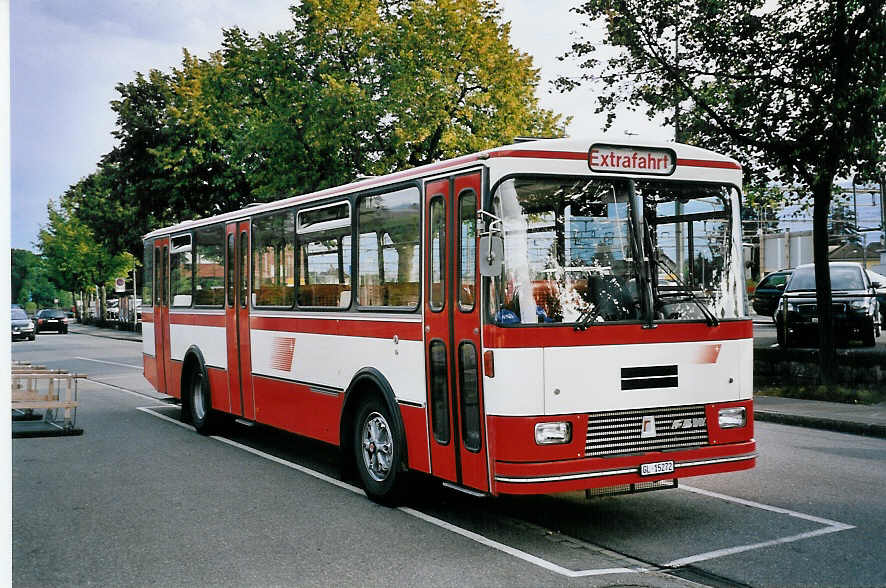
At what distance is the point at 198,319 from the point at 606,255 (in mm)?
7791

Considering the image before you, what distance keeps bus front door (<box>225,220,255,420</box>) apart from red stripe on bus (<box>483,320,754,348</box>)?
18.1ft

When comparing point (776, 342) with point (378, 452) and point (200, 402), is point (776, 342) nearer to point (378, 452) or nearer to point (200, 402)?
point (200, 402)

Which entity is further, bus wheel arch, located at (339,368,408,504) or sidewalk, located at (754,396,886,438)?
sidewalk, located at (754,396,886,438)

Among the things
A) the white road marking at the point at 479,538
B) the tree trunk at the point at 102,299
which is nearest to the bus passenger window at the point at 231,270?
the white road marking at the point at 479,538

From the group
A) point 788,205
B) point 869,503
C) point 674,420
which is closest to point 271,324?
point 674,420

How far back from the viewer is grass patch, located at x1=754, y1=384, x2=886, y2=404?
15.6 m

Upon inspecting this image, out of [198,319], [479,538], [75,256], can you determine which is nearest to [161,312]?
[198,319]

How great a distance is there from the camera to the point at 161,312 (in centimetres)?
1525

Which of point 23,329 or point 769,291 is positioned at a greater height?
point 769,291

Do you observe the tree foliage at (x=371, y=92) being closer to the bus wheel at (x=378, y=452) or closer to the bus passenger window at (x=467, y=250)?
the bus wheel at (x=378, y=452)

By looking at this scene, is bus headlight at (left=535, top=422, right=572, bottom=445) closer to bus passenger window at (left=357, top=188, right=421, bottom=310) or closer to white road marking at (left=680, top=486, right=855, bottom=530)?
bus passenger window at (left=357, top=188, right=421, bottom=310)

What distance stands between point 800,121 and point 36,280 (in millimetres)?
80580

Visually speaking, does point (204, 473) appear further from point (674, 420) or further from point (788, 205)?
point (788, 205)

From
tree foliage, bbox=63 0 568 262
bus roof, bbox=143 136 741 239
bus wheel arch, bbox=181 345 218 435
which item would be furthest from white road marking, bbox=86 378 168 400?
bus roof, bbox=143 136 741 239
